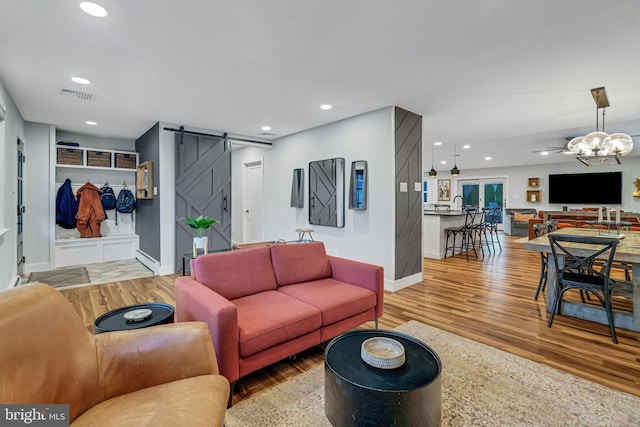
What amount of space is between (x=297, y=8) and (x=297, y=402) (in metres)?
2.53

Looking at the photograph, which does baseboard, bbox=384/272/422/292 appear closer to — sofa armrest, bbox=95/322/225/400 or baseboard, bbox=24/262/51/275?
sofa armrest, bbox=95/322/225/400

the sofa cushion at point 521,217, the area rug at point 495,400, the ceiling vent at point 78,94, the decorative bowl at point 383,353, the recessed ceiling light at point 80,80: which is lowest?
the area rug at point 495,400

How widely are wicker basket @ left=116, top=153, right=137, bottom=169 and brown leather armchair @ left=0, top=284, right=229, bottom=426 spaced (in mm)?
5540

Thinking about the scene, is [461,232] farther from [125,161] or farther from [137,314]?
[125,161]

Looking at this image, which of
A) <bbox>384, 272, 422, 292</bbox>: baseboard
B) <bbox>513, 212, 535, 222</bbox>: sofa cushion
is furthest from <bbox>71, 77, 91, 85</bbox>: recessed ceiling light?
<bbox>513, 212, 535, 222</bbox>: sofa cushion

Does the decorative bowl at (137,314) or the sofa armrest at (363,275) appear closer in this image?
the decorative bowl at (137,314)

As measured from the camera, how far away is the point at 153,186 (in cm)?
511

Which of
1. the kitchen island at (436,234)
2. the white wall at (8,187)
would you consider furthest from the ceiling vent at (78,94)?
the kitchen island at (436,234)

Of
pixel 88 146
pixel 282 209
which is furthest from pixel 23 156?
pixel 282 209

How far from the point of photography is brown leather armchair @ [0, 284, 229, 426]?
1.07 meters

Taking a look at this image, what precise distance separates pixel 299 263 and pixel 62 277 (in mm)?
4274

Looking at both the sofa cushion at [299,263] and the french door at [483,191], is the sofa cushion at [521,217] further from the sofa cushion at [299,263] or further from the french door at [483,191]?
the sofa cushion at [299,263]

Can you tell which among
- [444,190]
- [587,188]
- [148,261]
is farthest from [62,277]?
[587,188]

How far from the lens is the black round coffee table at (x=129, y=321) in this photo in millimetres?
1795
